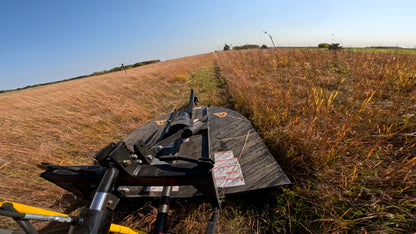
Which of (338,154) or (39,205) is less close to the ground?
(338,154)

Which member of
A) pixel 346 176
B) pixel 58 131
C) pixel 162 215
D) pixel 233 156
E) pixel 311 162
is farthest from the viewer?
pixel 58 131

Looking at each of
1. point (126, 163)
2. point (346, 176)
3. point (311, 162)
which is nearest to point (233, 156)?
point (311, 162)

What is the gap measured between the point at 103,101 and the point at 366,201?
6.98 m

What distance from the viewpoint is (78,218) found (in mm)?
773

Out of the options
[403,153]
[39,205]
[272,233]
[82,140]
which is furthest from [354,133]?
[82,140]

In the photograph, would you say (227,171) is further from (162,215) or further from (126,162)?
(126,162)

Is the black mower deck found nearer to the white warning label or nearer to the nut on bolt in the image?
the white warning label

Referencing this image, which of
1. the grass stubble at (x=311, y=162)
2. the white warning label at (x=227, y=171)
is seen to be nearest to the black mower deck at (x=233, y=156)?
→ the white warning label at (x=227, y=171)

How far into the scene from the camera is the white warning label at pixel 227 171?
5.91 ft

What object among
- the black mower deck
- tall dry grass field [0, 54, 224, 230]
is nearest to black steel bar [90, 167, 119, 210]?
the black mower deck

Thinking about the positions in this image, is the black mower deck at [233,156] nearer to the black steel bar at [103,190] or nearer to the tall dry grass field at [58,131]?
the black steel bar at [103,190]

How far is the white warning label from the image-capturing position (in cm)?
180

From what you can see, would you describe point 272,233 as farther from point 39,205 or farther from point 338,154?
point 39,205

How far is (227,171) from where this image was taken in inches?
77.2
